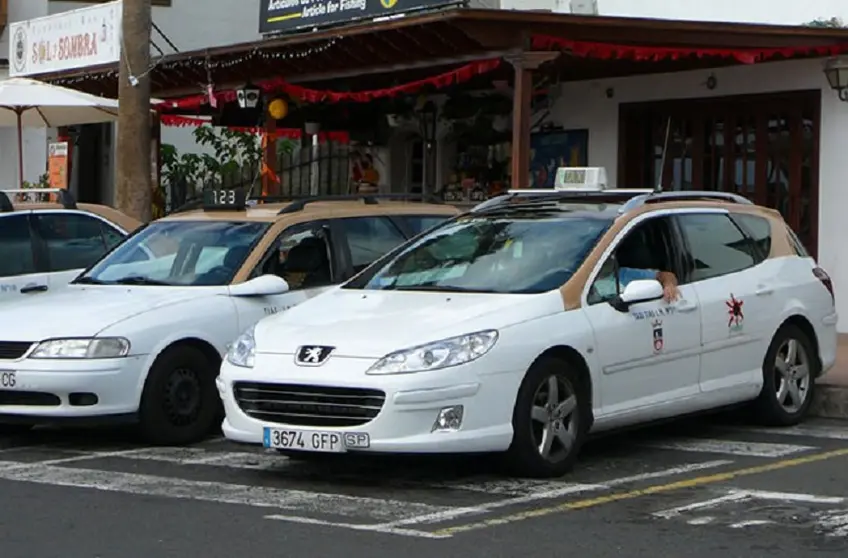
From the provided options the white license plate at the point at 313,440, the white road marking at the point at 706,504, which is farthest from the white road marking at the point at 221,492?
the white road marking at the point at 706,504

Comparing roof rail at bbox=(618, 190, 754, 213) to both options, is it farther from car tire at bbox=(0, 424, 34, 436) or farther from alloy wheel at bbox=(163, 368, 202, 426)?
car tire at bbox=(0, 424, 34, 436)

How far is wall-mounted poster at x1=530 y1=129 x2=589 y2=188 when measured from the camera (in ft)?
57.9

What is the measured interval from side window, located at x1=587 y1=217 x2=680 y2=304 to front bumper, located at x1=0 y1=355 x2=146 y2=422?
2.96 meters

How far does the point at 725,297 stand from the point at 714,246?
1.40 ft

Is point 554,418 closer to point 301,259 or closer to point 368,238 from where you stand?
point 301,259

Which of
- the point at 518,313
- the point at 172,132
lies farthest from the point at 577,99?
the point at 172,132

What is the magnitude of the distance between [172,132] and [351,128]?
9.06 meters

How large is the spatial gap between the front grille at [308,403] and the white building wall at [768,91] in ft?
27.7

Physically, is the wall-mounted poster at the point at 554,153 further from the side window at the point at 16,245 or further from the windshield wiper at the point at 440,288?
the windshield wiper at the point at 440,288

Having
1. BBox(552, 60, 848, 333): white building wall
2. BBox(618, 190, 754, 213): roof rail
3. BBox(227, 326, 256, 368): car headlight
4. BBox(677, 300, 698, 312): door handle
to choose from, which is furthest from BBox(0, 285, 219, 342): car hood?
BBox(552, 60, 848, 333): white building wall

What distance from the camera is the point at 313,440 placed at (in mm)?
7953

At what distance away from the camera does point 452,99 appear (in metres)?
18.6

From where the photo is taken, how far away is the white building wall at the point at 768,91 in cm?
1495

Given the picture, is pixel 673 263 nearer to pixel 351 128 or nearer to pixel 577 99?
pixel 577 99
